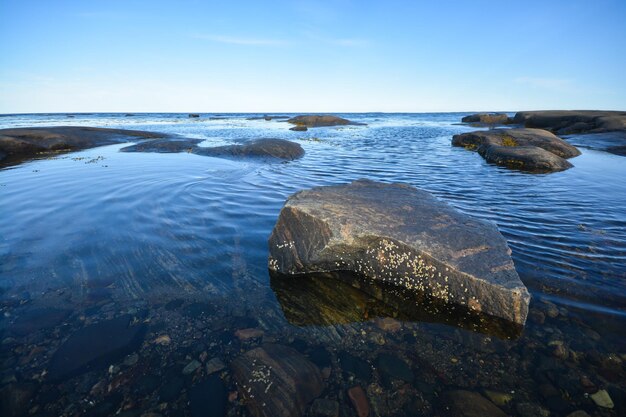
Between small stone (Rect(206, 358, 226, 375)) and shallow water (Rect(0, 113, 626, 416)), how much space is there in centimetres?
8

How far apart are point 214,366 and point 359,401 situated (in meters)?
1.56

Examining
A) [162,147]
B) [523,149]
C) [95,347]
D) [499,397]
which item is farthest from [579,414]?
[162,147]

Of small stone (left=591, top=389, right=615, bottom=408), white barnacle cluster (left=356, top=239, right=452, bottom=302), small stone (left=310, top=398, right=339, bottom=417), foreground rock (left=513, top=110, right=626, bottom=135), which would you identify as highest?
foreground rock (left=513, top=110, right=626, bottom=135)

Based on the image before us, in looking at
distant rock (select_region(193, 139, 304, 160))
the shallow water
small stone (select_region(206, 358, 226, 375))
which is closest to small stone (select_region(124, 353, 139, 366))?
the shallow water

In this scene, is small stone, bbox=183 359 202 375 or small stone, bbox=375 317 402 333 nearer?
small stone, bbox=183 359 202 375

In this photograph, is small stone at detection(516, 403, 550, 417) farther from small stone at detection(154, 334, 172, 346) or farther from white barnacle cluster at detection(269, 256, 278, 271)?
small stone at detection(154, 334, 172, 346)

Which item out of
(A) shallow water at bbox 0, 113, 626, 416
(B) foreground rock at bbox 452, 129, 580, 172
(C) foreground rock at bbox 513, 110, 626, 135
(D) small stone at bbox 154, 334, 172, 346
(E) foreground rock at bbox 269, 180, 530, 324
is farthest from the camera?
(C) foreground rock at bbox 513, 110, 626, 135

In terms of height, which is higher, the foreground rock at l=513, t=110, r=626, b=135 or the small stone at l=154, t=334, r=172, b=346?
the foreground rock at l=513, t=110, r=626, b=135

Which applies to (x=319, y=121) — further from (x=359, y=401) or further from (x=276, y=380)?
(x=359, y=401)

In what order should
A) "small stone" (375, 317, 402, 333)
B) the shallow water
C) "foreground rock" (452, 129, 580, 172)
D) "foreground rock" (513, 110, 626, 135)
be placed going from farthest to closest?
"foreground rock" (513, 110, 626, 135) < "foreground rock" (452, 129, 580, 172) < "small stone" (375, 317, 402, 333) < the shallow water

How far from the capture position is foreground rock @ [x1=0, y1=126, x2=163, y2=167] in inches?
755

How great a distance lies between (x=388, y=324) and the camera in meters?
3.78

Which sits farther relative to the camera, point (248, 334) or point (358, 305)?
point (358, 305)

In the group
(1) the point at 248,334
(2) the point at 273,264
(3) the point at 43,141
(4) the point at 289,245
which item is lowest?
(1) the point at 248,334
